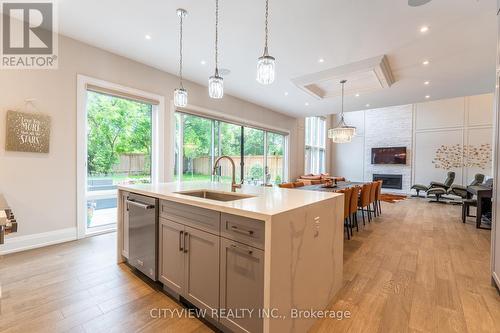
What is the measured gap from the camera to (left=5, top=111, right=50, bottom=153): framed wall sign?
2855 millimetres

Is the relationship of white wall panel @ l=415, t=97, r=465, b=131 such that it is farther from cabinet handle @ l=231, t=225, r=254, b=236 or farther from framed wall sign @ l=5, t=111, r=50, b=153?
framed wall sign @ l=5, t=111, r=50, b=153

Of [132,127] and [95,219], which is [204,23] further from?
[95,219]

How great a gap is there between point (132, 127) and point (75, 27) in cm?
161

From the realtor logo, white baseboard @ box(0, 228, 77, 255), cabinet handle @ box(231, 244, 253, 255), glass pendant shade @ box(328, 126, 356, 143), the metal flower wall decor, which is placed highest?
the realtor logo

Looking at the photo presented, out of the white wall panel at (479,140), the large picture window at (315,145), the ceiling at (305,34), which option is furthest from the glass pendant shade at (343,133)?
the white wall panel at (479,140)

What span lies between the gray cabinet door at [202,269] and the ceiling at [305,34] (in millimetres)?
2498

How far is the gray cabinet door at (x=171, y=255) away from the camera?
1.86 meters

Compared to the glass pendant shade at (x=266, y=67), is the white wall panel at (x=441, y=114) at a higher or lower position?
higher

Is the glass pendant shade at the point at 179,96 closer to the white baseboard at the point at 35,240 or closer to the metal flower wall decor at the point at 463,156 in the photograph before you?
the white baseboard at the point at 35,240

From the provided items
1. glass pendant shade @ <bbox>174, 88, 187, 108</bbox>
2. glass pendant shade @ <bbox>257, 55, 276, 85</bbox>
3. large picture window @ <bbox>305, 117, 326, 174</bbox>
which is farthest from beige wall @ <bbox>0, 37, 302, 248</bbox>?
large picture window @ <bbox>305, 117, 326, 174</bbox>

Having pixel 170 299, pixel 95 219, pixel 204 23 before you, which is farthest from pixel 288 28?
pixel 95 219

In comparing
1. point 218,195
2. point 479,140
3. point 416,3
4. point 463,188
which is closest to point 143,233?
point 218,195

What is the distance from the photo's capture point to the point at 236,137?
646cm

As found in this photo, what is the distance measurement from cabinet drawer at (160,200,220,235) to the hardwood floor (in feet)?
2.42
